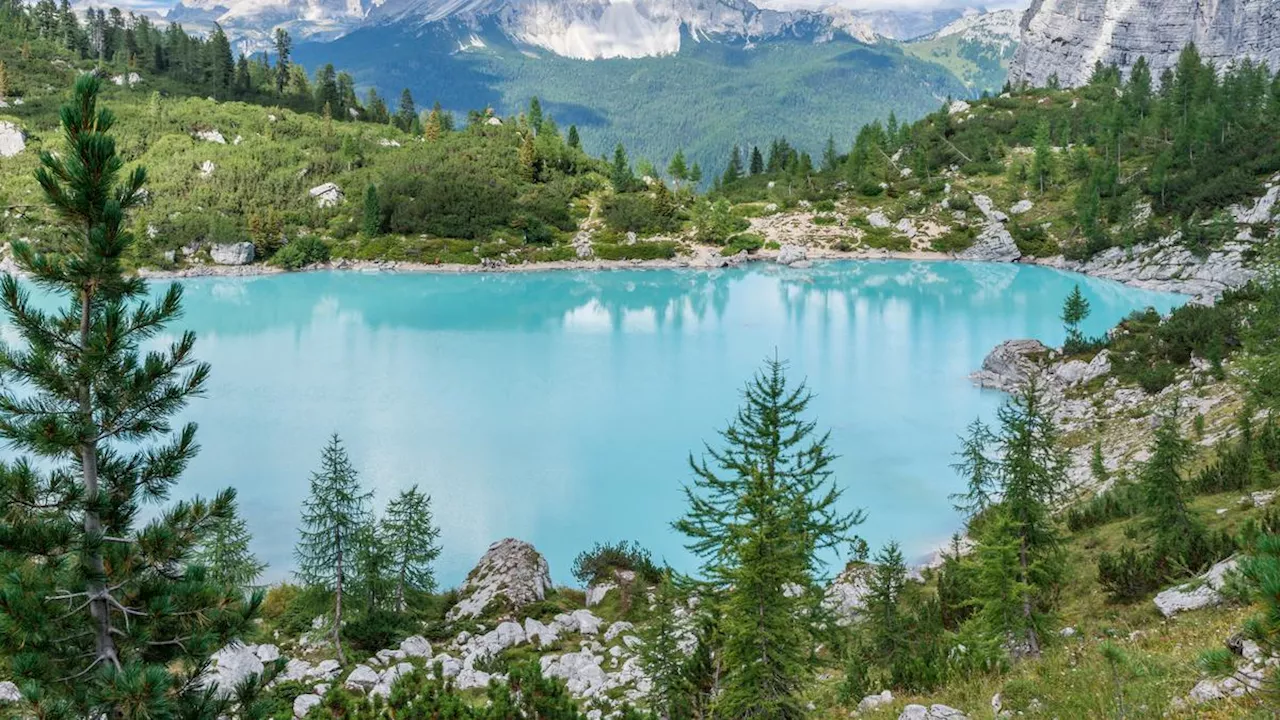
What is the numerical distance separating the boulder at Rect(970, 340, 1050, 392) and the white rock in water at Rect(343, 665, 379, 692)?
31100 mm

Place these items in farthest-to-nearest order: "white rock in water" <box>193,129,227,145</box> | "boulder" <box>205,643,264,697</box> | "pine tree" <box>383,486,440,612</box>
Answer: "white rock in water" <box>193,129,227,145</box>, "pine tree" <box>383,486,440,612</box>, "boulder" <box>205,643,264,697</box>

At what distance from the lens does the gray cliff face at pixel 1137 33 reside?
408ft

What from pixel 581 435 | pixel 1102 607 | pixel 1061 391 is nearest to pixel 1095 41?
pixel 1061 391

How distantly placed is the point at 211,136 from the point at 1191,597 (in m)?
101

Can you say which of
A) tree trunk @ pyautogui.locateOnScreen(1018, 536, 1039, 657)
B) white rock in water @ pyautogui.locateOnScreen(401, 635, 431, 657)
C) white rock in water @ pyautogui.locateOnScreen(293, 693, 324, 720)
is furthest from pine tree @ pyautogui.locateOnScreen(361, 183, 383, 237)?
tree trunk @ pyautogui.locateOnScreen(1018, 536, 1039, 657)

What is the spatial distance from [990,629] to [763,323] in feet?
145

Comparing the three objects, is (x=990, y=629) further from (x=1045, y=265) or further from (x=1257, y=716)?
(x=1045, y=265)

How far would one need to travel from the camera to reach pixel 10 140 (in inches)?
3204

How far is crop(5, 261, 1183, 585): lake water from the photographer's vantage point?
2627 cm

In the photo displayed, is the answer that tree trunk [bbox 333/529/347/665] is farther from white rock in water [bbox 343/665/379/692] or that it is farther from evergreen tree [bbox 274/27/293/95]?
evergreen tree [bbox 274/27/293/95]

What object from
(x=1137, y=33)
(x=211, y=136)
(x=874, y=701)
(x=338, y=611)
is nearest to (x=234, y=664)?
(x=338, y=611)

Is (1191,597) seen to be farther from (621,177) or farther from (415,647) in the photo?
(621,177)

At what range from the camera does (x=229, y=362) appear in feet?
147

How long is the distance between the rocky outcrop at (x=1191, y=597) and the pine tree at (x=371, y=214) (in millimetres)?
77429
